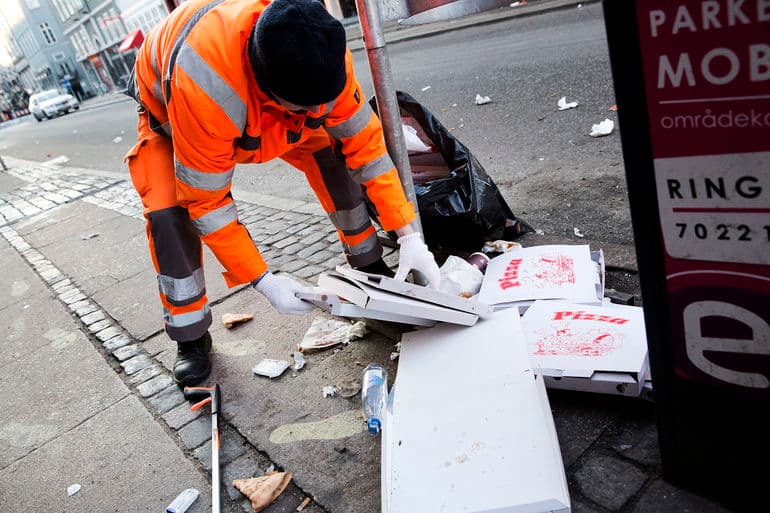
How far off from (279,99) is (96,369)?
1.88 meters

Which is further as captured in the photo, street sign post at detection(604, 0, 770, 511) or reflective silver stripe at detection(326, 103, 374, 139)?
reflective silver stripe at detection(326, 103, 374, 139)

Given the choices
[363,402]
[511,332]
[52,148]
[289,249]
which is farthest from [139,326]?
[52,148]

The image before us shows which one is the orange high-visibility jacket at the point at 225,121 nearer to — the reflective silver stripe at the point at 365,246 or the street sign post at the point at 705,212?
the reflective silver stripe at the point at 365,246

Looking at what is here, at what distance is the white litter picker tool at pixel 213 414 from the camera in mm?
1850

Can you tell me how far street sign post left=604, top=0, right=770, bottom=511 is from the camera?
39.1 inches

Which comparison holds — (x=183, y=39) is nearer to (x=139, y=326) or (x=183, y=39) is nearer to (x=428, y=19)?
(x=428, y=19)

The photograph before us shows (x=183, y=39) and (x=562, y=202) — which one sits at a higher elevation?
(x=183, y=39)

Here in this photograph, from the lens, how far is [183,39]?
196cm

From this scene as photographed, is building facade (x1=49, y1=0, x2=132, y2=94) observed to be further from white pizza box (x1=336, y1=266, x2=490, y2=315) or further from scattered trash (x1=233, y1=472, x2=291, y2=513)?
scattered trash (x1=233, y1=472, x2=291, y2=513)

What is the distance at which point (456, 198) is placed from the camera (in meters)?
2.85

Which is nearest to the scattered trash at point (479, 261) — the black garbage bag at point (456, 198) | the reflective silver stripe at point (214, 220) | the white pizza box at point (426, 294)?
the black garbage bag at point (456, 198)

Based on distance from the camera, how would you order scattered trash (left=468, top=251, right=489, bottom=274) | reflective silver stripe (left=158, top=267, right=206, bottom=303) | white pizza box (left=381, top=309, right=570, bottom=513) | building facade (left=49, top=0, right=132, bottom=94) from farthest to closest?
building facade (left=49, top=0, right=132, bottom=94)
scattered trash (left=468, top=251, right=489, bottom=274)
reflective silver stripe (left=158, top=267, right=206, bottom=303)
white pizza box (left=381, top=309, right=570, bottom=513)

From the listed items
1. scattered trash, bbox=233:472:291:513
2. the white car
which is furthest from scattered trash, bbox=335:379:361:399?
the white car

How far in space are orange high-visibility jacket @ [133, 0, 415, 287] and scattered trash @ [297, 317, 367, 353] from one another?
46 centimetres
